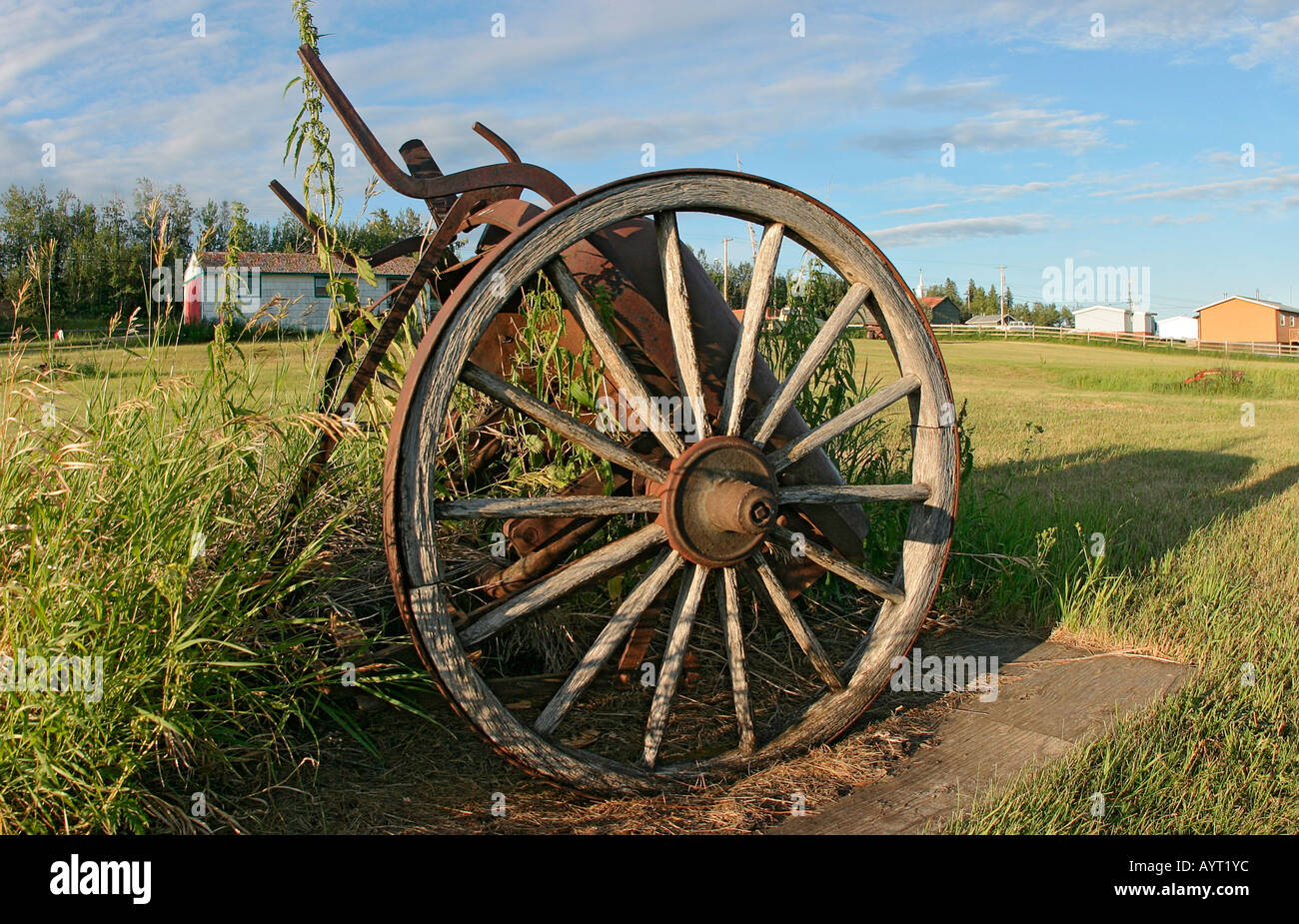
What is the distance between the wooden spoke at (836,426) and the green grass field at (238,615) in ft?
3.93

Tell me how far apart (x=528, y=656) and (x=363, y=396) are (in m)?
1.14

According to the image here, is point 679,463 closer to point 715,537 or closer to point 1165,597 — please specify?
point 715,537

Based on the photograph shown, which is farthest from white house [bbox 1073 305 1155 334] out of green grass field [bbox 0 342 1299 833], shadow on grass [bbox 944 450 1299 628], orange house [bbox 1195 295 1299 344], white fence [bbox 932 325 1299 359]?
green grass field [bbox 0 342 1299 833]

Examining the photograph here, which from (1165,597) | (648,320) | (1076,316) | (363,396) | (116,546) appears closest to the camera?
(116,546)

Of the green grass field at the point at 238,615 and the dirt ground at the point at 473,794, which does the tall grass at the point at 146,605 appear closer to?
the green grass field at the point at 238,615

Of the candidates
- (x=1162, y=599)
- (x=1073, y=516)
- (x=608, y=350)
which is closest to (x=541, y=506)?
(x=608, y=350)

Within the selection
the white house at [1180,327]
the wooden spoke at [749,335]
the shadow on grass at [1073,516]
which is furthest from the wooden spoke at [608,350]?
the white house at [1180,327]

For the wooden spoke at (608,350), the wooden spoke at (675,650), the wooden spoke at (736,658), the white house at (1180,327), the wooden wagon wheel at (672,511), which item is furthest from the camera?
the white house at (1180,327)

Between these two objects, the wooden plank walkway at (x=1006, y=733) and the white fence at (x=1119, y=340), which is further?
the white fence at (x=1119, y=340)

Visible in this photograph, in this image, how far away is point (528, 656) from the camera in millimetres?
3449

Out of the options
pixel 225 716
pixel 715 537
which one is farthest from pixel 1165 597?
pixel 225 716

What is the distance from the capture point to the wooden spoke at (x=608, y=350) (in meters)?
2.67

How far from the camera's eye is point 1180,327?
292 feet
